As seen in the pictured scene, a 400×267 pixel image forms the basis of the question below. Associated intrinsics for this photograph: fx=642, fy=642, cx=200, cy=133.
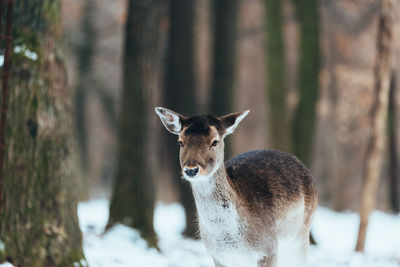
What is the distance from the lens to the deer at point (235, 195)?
20.4 feet

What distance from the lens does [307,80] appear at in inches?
551

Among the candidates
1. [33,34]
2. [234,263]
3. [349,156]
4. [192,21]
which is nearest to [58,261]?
[234,263]

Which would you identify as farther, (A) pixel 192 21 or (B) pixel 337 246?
(A) pixel 192 21

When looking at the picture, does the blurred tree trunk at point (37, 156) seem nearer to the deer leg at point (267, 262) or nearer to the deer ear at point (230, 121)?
the deer ear at point (230, 121)

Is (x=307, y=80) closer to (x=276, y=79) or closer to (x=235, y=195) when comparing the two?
(x=276, y=79)

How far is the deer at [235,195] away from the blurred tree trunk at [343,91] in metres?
13.4

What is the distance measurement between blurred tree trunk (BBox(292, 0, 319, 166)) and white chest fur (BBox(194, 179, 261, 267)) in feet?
22.8

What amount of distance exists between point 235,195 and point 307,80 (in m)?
7.78

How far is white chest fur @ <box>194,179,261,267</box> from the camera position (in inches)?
255

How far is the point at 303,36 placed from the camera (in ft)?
47.0

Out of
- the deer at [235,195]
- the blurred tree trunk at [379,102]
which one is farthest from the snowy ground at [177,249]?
the deer at [235,195]

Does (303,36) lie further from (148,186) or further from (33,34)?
(33,34)

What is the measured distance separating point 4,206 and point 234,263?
2.56 metres

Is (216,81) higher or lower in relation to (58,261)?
higher
